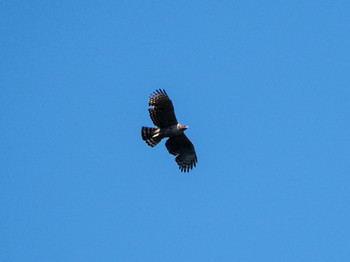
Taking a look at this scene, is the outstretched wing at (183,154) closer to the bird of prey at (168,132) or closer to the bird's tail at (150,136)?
the bird of prey at (168,132)

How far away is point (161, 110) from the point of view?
1017 inches

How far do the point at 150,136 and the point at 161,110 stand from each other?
1118 millimetres

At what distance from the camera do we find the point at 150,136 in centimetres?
2616

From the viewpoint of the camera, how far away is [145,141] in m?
26.2

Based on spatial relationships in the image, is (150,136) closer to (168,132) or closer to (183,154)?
(168,132)

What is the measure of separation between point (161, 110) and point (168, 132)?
917 mm

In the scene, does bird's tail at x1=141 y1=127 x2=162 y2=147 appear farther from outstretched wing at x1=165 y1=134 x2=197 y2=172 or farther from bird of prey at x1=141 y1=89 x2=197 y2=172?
outstretched wing at x1=165 y1=134 x2=197 y2=172

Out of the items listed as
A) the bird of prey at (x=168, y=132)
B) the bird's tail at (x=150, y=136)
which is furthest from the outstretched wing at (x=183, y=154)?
the bird's tail at (x=150, y=136)

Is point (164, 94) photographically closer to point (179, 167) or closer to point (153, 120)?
point (153, 120)

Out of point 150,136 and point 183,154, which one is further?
point 183,154

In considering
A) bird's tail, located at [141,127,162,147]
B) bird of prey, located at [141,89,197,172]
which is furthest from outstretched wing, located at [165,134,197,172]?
bird's tail, located at [141,127,162,147]

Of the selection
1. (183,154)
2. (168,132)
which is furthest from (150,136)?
(183,154)

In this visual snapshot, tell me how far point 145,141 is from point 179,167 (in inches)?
77.8

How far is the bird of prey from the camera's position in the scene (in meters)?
25.7
